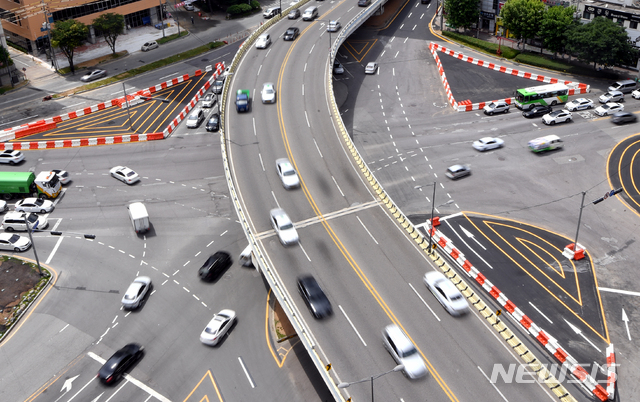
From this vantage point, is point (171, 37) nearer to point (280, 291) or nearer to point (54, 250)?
point (54, 250)

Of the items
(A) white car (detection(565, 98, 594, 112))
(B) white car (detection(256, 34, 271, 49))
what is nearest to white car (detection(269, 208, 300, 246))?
(B) white car (detection(256, 34, 271, 49))

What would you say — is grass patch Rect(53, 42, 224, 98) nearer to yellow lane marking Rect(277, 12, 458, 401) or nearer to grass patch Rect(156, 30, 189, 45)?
grass patch Rect(156, 30, 189, 45)

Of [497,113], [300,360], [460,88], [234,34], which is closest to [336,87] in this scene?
[460,88]

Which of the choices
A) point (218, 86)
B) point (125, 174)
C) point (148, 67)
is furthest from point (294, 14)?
point (125, 174)

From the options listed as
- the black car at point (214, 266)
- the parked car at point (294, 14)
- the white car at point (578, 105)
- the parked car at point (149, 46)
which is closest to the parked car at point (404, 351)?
the black car at point (214, 266)

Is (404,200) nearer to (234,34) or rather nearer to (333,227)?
(333,227)

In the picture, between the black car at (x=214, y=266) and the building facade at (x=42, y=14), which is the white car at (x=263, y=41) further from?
the black car at (x=214, y=266)
